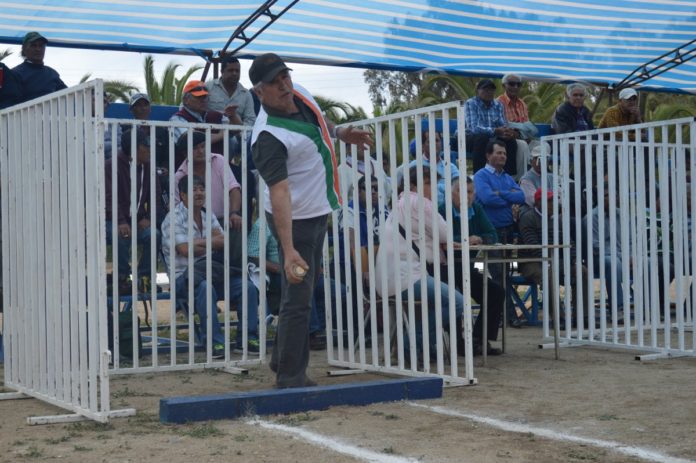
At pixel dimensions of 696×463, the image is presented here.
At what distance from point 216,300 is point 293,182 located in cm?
226

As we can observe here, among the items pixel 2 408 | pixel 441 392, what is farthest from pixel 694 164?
pixel 2 408

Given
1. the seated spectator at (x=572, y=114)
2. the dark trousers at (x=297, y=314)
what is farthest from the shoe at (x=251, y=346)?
the seated spectator at (x=572, y=114)

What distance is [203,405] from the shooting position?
6.07 m

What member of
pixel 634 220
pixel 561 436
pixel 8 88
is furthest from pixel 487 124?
pixel 561 436

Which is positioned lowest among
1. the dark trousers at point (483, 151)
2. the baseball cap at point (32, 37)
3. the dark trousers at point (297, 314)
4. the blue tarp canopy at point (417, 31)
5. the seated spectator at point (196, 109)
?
the dark trousers at point (297, 314)

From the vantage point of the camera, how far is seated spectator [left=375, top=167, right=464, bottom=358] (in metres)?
7.86

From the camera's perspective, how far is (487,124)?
12.9 m

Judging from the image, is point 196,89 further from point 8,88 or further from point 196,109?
point 8,88

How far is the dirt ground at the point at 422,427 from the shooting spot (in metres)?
5.12

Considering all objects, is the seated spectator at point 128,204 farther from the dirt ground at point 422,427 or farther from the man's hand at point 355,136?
the man's hand at point 355,136

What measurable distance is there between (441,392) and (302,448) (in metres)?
1.93

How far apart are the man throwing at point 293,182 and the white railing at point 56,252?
3.89ft

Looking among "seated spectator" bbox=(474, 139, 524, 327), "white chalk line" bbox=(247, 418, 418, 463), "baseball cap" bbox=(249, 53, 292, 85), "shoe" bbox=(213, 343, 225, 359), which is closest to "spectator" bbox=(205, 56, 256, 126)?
"seated spectator" bbox=(474, 139, 524, 327)

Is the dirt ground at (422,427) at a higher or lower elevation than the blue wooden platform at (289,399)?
lower
